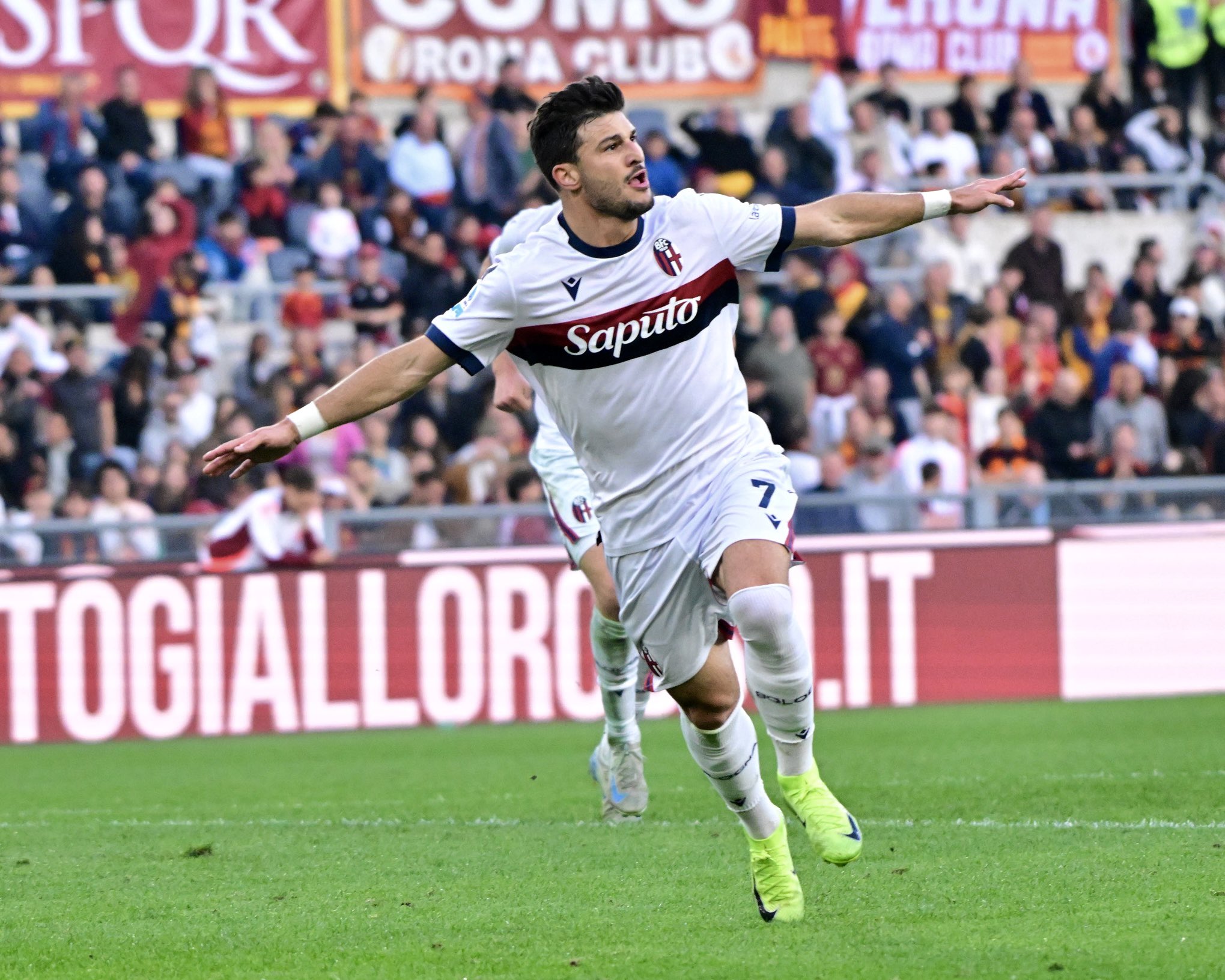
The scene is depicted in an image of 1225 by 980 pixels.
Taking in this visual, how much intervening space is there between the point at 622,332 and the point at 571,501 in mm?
2877

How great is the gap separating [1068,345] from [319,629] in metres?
7.53

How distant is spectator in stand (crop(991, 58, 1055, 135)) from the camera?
2011 cm

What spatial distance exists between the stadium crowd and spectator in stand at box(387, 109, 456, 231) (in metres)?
0.02

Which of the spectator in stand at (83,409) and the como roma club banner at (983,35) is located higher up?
the como roma club banner at (983,35)

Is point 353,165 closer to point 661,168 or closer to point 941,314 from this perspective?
point 661,168

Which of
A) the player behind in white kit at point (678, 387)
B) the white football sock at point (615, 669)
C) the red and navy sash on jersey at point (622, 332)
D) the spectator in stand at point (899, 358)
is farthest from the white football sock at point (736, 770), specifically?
the spectator in stand at point (899, 358)

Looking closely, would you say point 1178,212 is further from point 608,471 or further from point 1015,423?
point 608,471

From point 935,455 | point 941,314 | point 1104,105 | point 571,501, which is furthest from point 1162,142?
point 571,501

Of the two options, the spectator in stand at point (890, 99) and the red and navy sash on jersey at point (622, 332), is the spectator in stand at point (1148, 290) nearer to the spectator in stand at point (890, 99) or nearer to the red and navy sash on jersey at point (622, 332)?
the spectator in stand at point (890, 99)

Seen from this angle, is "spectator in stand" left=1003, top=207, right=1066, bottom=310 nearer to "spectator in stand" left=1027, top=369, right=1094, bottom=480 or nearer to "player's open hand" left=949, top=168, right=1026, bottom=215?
"spectator in stand" left=1027, top=369, right=1094, bottom=480

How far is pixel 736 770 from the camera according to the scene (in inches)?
242

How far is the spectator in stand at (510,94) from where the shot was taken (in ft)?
60.4

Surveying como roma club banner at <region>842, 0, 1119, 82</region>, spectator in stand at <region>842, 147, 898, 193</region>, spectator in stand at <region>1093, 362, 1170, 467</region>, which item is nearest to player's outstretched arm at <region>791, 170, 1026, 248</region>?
spectator in stand at <region>1093, 362, 1170, 467</region>

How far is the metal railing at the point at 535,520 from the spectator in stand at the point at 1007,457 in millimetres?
1007
